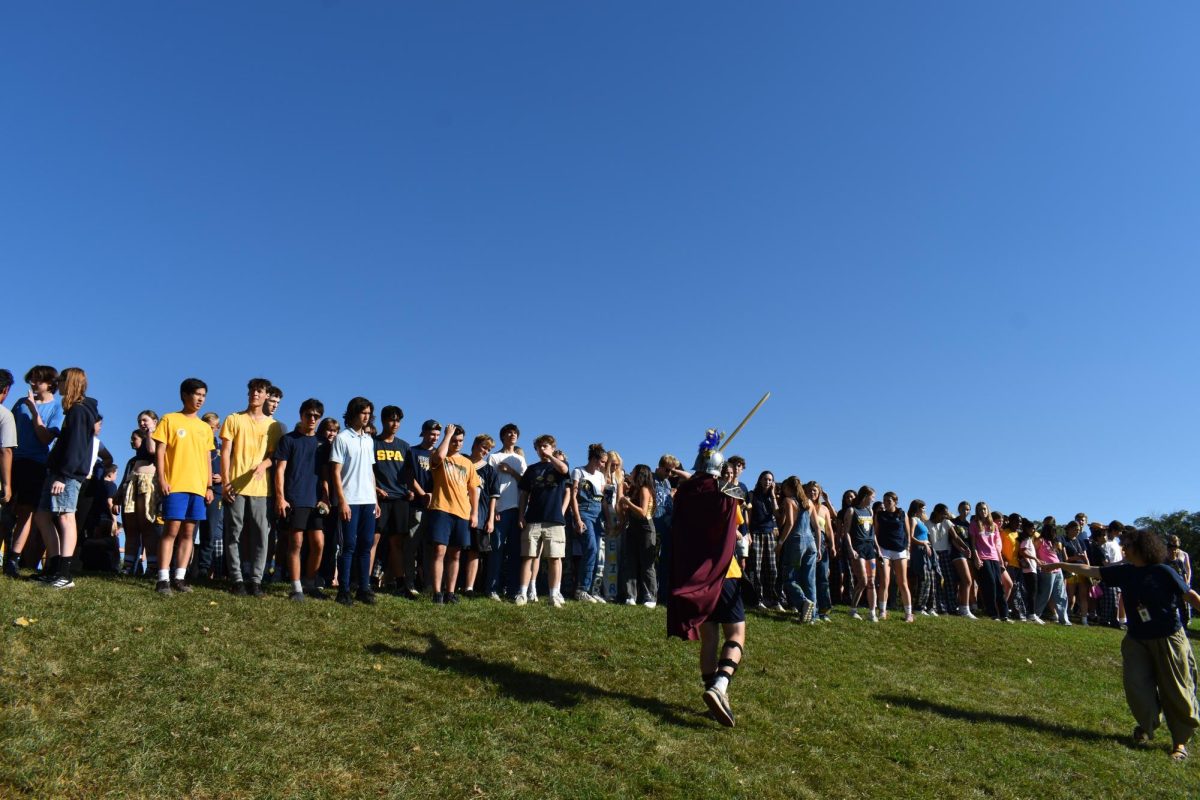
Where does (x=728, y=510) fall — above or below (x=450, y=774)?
above

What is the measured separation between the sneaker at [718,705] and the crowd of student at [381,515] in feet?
6.62

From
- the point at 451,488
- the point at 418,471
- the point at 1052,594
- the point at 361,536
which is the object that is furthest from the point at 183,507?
the point at 1052,594

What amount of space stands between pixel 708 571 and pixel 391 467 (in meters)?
4.84

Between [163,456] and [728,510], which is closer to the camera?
[728,510]

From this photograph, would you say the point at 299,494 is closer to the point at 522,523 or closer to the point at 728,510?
the point at 522,523

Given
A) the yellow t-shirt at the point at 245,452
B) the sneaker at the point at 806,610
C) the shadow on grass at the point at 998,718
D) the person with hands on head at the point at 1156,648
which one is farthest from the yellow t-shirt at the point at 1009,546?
the yellow t-shirt at the point at 245,452

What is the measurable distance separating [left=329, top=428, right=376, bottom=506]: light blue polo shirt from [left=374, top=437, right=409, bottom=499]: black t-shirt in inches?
31.7

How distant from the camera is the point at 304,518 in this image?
357 inches

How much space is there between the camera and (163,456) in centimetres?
845

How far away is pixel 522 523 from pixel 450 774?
5.78m

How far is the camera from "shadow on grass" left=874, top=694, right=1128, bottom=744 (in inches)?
323

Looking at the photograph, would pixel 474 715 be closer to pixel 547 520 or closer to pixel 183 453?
pixel 183 453

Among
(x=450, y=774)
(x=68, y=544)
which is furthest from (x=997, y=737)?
(x=68, y=544)

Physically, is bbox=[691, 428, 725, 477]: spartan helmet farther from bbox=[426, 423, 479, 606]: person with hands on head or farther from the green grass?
bbox=[426, 423, 479, 606]: person with hands on head
